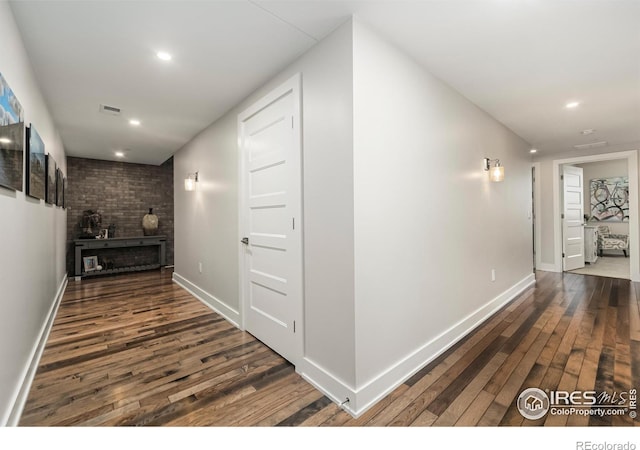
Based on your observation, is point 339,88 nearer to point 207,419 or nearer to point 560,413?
point 207,419

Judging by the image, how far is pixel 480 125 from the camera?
3039 mm

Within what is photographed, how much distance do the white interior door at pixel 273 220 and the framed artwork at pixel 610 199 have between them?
9.24m

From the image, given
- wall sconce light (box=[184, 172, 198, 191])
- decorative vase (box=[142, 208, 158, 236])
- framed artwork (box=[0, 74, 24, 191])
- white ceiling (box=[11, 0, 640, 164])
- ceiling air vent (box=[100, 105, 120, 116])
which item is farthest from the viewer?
decorative vase (box=[142, 208, 158, 236])

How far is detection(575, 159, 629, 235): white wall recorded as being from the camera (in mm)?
6996

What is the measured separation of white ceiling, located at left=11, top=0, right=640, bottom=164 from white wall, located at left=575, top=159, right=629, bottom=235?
5.58 metres

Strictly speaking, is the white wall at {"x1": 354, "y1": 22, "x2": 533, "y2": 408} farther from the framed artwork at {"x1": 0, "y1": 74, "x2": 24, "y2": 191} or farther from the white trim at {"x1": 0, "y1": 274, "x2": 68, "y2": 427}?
the white trim at {"x1": 0, "y1": 274, "x2": 68, "y2": 427}

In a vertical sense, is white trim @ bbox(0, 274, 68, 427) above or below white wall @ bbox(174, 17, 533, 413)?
below

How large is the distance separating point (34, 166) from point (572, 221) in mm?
7968

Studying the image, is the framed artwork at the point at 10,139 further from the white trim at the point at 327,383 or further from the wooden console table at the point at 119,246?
the wooden console table at the point at 119,246

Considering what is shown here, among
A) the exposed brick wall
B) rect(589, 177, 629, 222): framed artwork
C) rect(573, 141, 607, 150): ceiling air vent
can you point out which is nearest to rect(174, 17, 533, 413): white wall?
rect(573, 141, 607, 150): ceiling air vent

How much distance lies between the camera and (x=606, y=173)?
7227 mm
